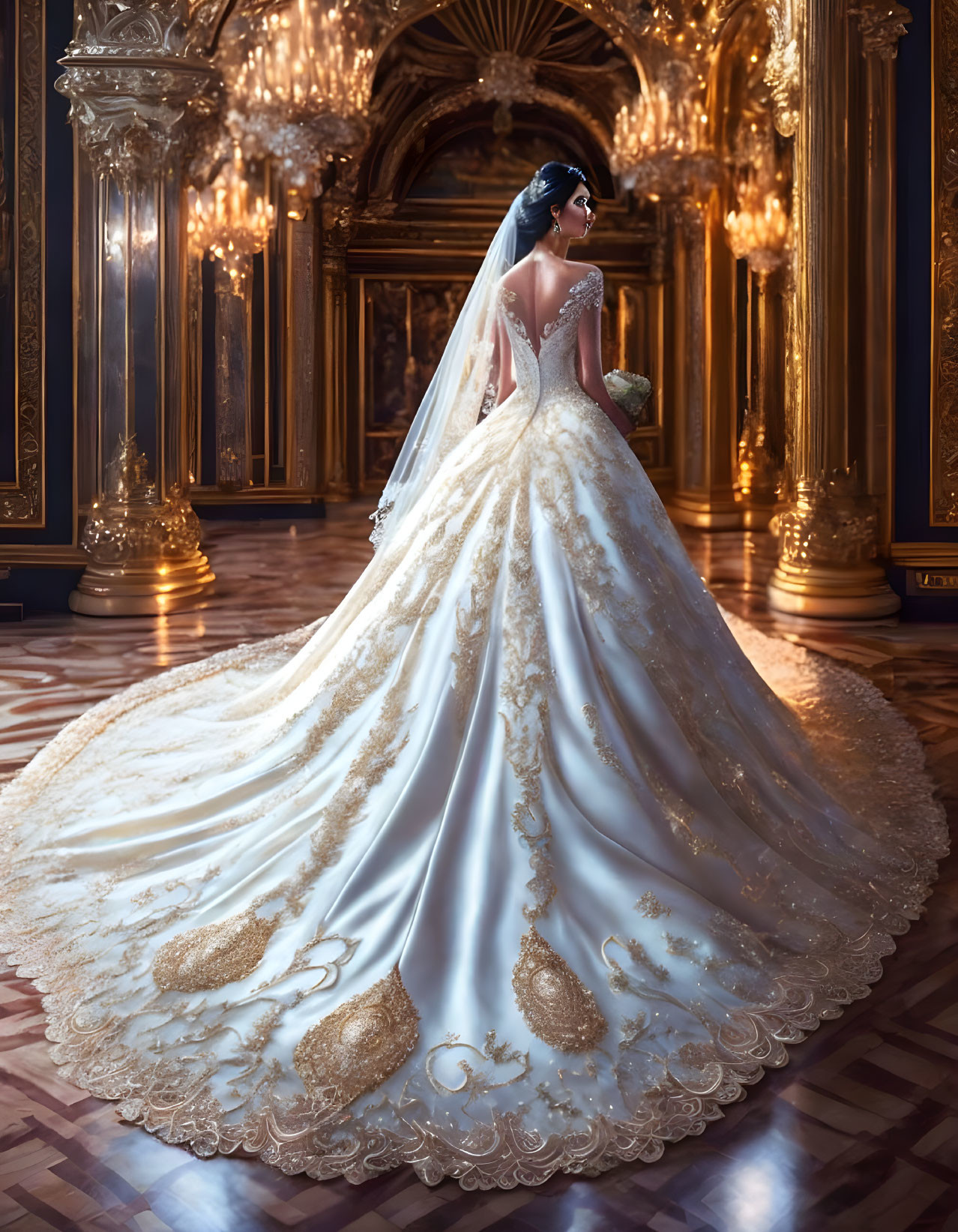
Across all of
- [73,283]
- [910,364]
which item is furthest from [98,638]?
[910,364]

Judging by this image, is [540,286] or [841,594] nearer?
[540,286]

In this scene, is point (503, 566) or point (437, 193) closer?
point (503, 566)

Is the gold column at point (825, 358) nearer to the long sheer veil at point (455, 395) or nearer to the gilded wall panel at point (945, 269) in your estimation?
the gilded wall panel at point (945, 269)

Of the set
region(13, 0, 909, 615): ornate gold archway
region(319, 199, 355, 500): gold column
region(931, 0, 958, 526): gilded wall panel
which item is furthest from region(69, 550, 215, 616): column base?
region(319, 199, 355, 500): gold column

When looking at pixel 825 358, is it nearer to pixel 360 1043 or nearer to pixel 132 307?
pixel 132 307

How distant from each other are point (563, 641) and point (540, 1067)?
1019mm

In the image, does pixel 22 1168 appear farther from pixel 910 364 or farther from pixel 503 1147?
pixel 910 364

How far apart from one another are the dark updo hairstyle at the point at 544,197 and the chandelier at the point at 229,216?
8640 mm

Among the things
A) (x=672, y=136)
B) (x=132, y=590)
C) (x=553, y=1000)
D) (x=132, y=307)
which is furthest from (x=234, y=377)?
(x=553, y=1000)

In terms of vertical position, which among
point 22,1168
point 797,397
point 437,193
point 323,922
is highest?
point 437,193

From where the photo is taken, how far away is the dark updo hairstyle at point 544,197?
3375mm

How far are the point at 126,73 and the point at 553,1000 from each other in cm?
644

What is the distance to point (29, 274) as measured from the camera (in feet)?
24.1

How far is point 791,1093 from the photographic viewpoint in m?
2.37
